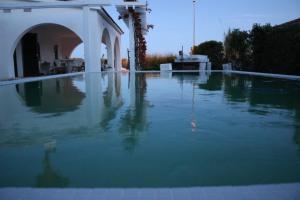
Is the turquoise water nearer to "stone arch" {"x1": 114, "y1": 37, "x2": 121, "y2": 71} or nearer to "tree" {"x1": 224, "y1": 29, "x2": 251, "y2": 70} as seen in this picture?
"tree" {"x1": 224, "y1": 29, "x2": 251, "y2": 70}

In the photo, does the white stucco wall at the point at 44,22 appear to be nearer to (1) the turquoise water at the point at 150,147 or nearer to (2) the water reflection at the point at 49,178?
(1) the turquoise water at the point at 150,147

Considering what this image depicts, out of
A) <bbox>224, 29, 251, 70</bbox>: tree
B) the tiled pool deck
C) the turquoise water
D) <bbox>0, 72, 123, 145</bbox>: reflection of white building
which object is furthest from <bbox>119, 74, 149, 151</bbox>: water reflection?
<bbox>224, 29, 251, 70</bbox>: tree

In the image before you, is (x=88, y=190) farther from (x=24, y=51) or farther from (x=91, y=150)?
(x=24, y=51)

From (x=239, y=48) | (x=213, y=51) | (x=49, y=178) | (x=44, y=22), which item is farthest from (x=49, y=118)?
(x=213, y=51)

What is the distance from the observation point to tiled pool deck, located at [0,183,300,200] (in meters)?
2.12

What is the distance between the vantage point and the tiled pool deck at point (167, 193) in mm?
2115

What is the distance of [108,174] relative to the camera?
265 centimetres

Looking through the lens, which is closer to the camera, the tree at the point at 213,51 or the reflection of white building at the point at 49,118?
the reflection of white building at the point at 49,118

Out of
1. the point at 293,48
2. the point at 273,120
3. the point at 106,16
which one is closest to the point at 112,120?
the point at 273,120

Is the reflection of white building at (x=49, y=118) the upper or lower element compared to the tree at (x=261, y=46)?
lower

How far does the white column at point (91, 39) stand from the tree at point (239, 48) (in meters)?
10.1

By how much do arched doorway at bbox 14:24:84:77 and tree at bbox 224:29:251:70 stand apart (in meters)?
12.6

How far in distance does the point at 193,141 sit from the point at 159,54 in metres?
27.3

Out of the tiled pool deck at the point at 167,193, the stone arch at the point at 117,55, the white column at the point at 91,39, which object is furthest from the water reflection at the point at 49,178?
the stone arch at the point at 117,55
